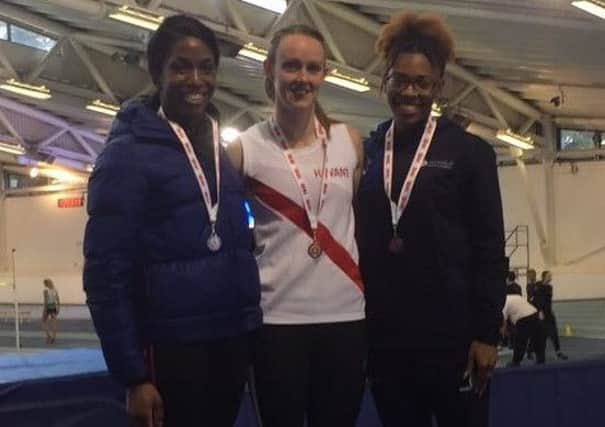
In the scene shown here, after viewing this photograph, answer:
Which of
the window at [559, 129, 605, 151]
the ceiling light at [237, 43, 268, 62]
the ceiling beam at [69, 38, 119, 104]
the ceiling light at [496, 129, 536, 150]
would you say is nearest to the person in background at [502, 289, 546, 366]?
the ceiling light at [237, 43, 268, 62]

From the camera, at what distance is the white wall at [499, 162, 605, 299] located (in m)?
17.8

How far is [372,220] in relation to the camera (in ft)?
7.54

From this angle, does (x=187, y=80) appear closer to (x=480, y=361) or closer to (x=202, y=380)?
(x=202, y=380)

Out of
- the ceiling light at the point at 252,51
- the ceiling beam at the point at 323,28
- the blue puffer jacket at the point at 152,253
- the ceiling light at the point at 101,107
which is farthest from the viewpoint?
the ceiling light at the point at 101,107

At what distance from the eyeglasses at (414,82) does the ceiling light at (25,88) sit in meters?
14.1

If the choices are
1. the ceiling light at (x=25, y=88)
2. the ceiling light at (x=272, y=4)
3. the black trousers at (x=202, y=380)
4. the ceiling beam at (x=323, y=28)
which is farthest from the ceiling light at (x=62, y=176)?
the black trousers at (x=202, y=380)

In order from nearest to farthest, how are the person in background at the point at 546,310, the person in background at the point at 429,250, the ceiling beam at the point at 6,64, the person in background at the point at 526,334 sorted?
the person in background at the point at 429,250, the person in background at the point at 526,334, the person in background at the point at 546,310, the ceiling beam at the point at 6,64

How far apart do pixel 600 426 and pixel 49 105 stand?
54.6 feet

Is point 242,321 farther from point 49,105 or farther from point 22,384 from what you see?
point 49,105

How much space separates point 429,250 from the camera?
7.36ft

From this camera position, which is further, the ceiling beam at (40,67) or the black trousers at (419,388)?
the ceiling beam at (40,67)

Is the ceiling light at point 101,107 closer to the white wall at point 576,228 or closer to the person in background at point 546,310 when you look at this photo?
the person in background at point 546,310

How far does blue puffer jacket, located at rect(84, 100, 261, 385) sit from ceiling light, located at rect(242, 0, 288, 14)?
985 centimetres

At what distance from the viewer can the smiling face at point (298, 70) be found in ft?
7.13
